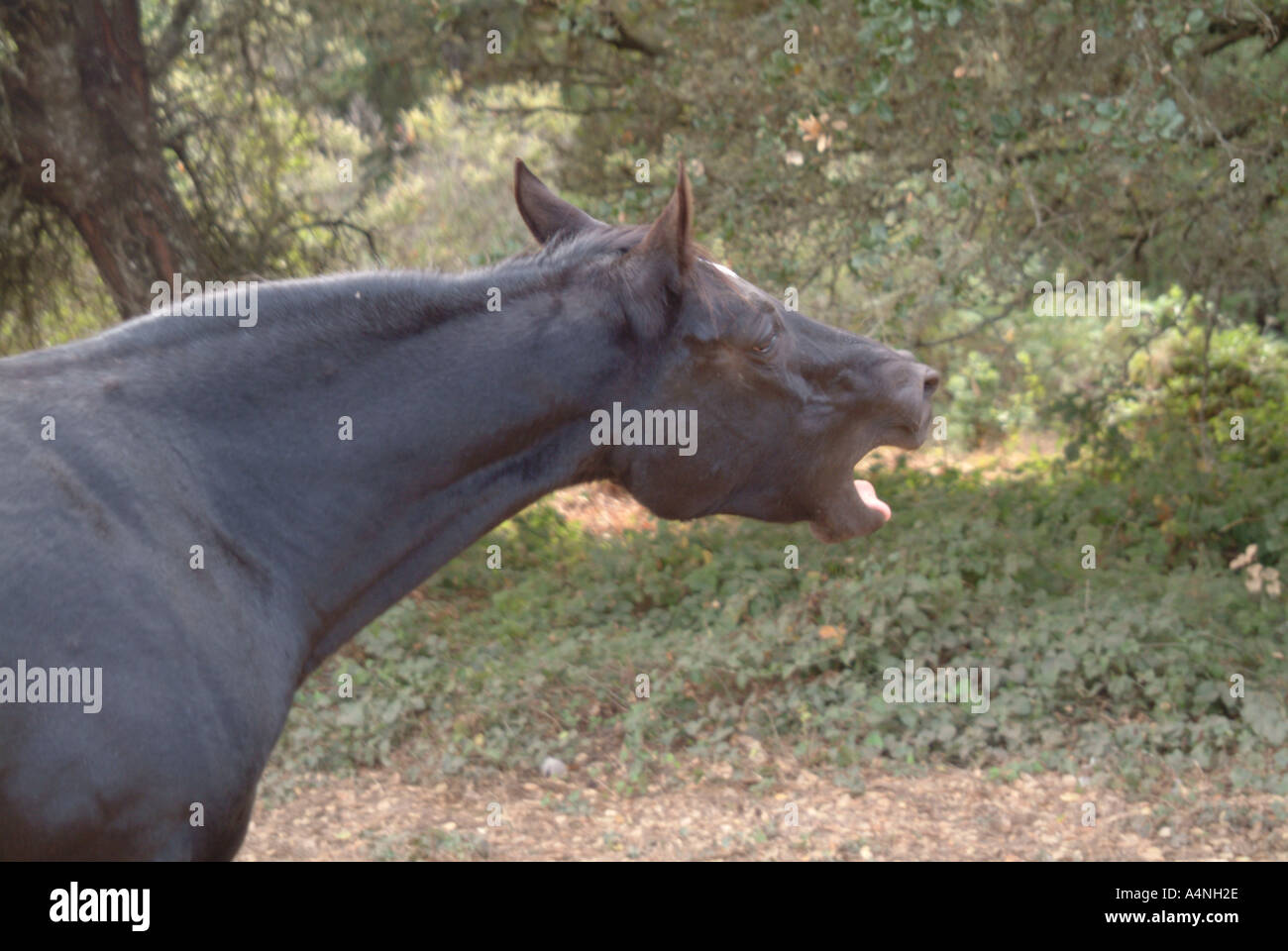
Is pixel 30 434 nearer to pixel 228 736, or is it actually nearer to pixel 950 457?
pixel 228 736

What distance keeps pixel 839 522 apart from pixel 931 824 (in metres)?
2.81

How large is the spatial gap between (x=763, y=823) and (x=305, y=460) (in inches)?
145

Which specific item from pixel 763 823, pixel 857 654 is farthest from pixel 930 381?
pixel 857 654

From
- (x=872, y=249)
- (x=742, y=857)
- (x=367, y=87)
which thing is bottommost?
(x=742, y=857)

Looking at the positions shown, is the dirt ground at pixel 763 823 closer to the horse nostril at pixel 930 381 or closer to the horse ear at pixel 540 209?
the horse nostril at pixel 930 381

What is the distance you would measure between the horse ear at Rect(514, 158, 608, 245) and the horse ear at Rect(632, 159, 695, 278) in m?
0.46

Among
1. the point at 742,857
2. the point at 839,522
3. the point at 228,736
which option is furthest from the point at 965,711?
the point at 228,736

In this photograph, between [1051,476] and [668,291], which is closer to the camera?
[668,291]

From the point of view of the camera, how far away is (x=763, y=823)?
5.54m

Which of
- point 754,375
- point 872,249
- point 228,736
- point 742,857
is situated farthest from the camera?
point 872,249

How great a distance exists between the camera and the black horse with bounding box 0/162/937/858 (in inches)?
85.3

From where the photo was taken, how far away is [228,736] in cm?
227

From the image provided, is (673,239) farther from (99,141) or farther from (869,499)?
(99,141)

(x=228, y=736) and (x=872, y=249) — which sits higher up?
(x=872, y=249)
